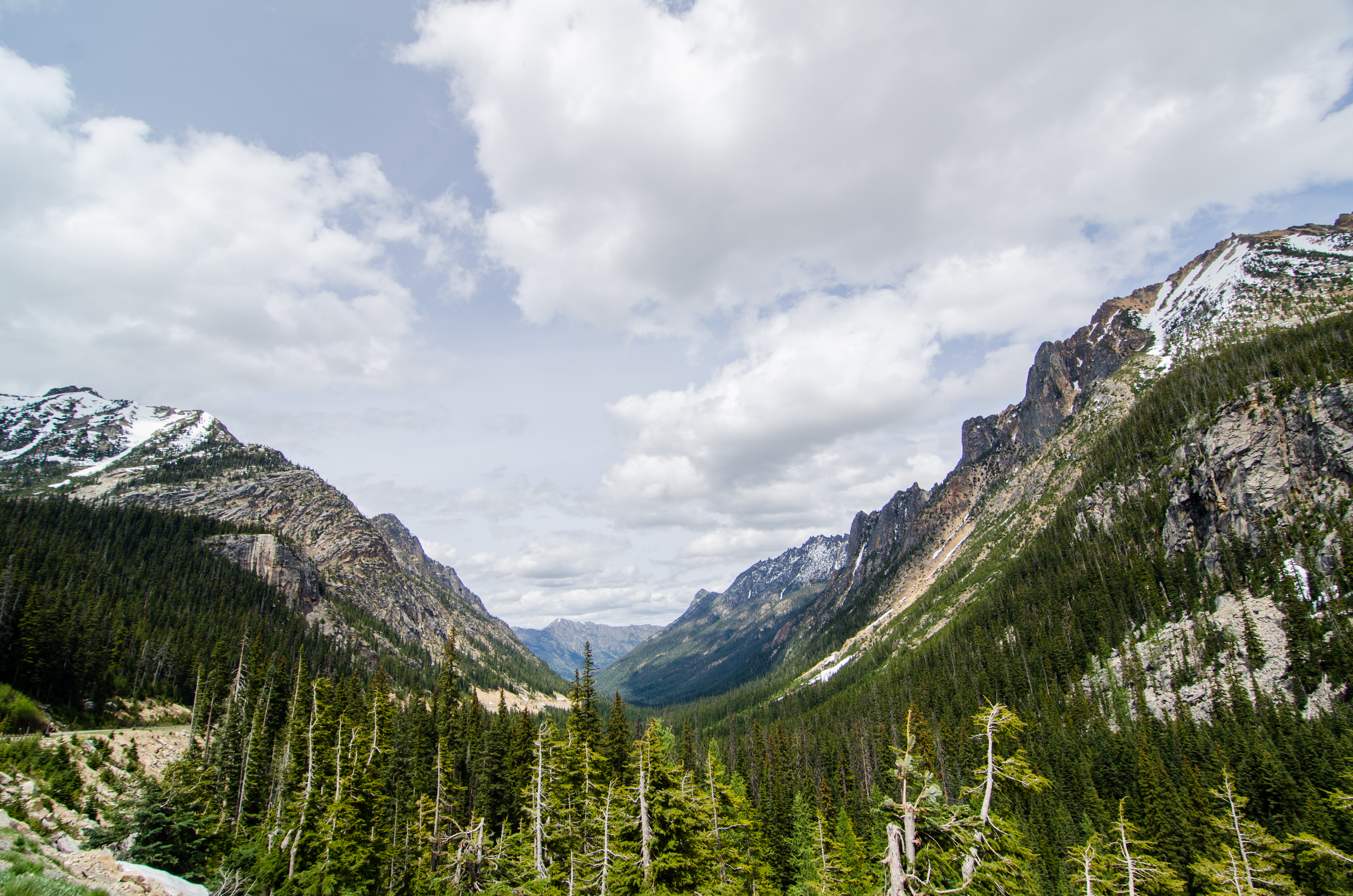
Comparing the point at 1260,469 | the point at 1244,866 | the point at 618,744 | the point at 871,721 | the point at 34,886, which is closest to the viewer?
the point at 34,886

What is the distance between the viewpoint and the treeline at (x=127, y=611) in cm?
5922

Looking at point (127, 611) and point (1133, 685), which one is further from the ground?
point (127, 611)

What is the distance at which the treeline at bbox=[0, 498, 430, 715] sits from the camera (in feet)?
194

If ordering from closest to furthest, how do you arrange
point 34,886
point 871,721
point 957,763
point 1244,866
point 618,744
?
point 34,886, point 1244,866, point 618,744, point 957,763, point 871,721

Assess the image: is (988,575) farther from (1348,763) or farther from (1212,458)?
(1348,763)

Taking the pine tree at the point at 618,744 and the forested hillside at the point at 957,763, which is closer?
the forested hillside at the point at 957,763

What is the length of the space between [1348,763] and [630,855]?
7027cm

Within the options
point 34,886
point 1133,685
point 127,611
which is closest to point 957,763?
point 1133,685

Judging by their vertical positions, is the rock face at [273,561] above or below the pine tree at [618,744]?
above

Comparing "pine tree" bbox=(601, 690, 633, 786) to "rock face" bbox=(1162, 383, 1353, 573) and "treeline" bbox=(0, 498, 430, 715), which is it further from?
"rock face" bbox=(1162, 383, 1353, 573)

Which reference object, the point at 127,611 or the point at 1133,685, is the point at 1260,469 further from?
the point at 127,611

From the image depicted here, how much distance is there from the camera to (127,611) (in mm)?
84562

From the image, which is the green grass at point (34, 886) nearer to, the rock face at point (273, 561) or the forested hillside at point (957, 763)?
the forested hillside at point (957, 763)

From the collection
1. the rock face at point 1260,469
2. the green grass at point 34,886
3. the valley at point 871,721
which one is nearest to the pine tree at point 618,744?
the valley at point 871,721
